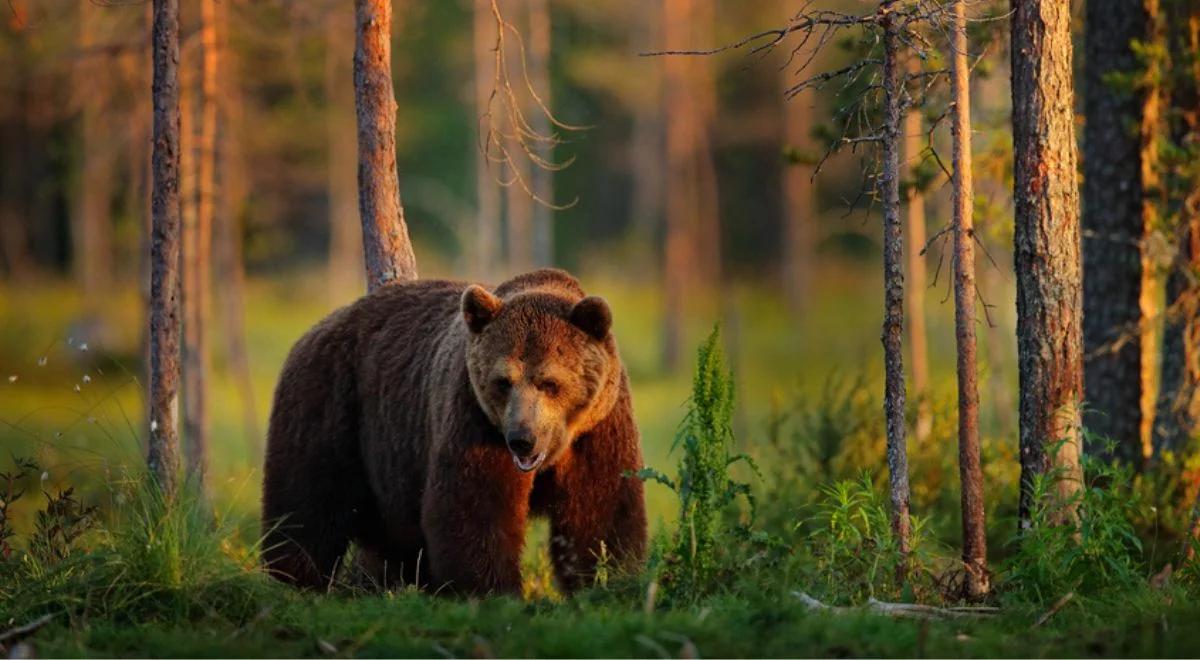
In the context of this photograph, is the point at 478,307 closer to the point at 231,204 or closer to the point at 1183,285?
the point at 1183,285

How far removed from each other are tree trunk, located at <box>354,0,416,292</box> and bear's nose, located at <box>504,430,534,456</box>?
328 cm

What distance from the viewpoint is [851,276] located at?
Result: 158 ft

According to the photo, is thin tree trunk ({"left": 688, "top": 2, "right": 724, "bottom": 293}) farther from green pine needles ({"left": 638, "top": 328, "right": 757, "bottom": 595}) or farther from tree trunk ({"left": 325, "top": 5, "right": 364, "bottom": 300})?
green pine needles ({"left": 638, "top": 328, "right": 757, "bottom": 595})

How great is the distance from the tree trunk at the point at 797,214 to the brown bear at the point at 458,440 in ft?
104

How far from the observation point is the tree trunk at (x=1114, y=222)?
13273 millimetres

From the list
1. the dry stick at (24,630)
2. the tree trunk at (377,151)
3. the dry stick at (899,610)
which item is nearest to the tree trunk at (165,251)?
the tree trunk at (377,151)

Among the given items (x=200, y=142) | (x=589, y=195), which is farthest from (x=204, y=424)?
(x=589, y=195)

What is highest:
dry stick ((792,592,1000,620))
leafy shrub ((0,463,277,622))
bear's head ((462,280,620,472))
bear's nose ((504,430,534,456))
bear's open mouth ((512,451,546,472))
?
bear's head ((462,280,620,472))

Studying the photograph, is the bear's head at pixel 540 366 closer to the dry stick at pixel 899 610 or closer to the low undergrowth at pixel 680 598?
the low undergrowth at pixel 680 598

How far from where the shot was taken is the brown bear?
8.51 m

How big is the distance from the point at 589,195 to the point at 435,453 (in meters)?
44.6

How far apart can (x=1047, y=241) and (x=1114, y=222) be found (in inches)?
196

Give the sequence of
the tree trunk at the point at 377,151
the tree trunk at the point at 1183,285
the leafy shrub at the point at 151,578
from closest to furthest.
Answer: the leafy shrub at the point at 151,578
the tree trunk at the point at 377,151
the tree trunk at the point at 1183,285

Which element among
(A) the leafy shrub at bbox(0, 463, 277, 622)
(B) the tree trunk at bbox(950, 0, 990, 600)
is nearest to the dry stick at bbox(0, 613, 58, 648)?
(A) the leafy shrub at bbox(0, 463, 277, 622)
